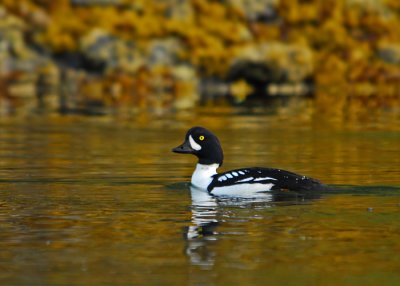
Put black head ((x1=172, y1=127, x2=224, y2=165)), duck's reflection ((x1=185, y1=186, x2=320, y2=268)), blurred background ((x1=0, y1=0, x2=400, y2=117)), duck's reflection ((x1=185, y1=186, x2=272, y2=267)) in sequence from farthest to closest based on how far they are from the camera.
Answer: blurred background ((x1=0, y1=0, x2=400, y2=117)) → black head ((x1=172, y1=127, x2=224, y2=165)) → duck's reflection ((x1=185, y1=186, x2=320, y2=268)) → duck's reflection ((x1=185, y1=186, x2=272, y2=267))

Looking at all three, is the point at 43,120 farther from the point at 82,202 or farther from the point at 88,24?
the point at 88,24

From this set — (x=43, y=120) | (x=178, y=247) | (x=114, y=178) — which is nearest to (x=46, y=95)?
(x=43, y=120)

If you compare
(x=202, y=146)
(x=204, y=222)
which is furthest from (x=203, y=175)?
(x=204, y=222)

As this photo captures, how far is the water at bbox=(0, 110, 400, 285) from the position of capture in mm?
12000

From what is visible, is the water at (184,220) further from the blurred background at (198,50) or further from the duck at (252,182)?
→ the blurred background at (198,50)

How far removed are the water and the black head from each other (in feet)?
1.71

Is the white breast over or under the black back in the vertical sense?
under

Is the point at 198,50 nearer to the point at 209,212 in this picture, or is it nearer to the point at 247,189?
the point at 247,189

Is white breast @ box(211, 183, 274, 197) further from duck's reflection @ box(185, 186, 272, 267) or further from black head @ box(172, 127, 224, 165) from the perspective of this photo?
black head @ box(172, 127, 224, 165)

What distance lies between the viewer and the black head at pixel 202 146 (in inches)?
750

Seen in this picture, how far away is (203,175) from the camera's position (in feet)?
61.6

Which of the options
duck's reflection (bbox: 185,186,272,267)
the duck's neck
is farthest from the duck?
duck's reflection (bbox: 185,186,272,267)

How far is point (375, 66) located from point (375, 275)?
55.3 meters

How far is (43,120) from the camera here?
3581 cm
